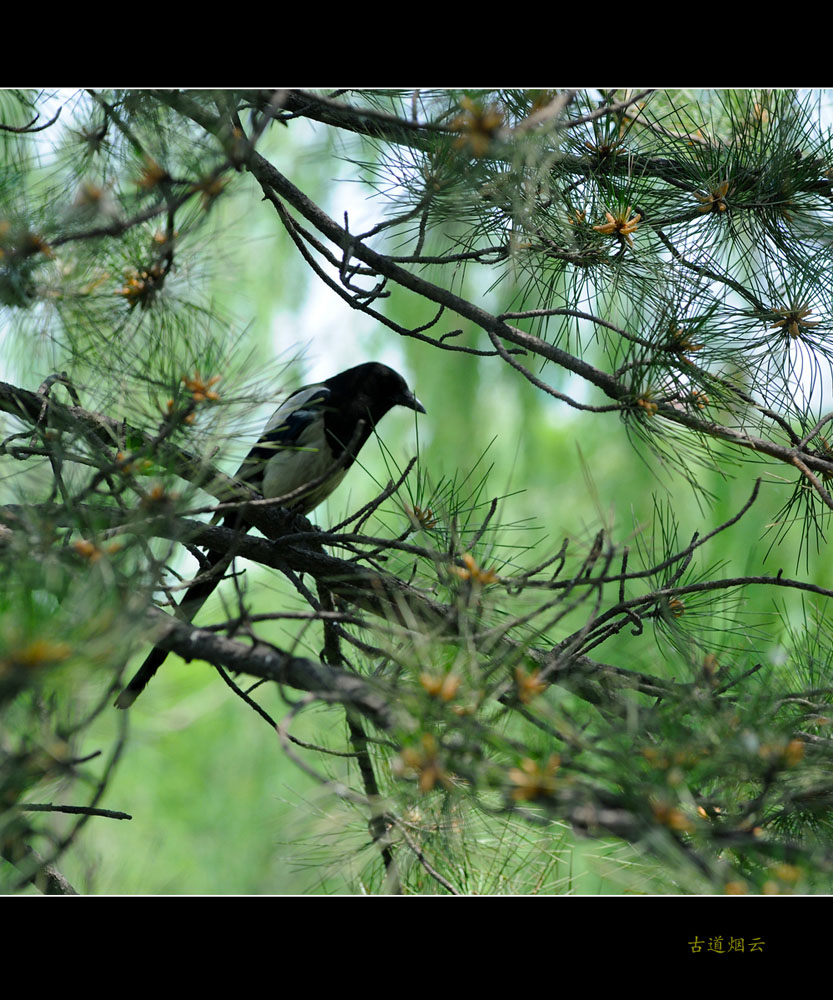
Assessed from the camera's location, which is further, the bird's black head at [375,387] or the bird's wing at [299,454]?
the bird's black head at [375,387]

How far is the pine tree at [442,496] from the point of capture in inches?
34.0

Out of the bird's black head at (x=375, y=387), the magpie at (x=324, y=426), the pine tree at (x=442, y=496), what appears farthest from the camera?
the bird's black head at (x=375, y=387)

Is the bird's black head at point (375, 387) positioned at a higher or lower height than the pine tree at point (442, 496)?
higher

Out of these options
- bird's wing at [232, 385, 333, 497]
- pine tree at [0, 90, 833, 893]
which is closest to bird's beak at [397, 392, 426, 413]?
bird's wing at [232, 385, 333, 497]

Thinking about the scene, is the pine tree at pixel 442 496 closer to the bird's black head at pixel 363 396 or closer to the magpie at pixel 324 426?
the magpie at pixel 324 426

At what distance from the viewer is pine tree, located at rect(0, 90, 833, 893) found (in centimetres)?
86

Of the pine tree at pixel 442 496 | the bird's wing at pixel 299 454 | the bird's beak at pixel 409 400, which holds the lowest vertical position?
the pine tree at pixel 442 496

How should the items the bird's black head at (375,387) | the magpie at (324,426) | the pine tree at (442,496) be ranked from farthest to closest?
the bird's black head at (375,387) < the magpie at (324,426) < the pine tree at (442,496)

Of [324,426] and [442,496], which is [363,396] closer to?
[324,426]

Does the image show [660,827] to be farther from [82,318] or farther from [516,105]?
[516,105]

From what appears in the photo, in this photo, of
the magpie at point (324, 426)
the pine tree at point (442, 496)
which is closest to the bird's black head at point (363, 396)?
the magpie at point (324, 426)

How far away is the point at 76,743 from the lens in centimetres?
86

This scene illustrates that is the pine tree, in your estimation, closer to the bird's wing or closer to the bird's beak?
the bird's wing

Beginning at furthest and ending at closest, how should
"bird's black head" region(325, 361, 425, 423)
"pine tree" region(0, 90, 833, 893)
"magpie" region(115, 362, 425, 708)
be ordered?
"bird's black head" region(325, 361, 425, 423) < "magpie" region(115, 362, 425, 708) < "pine tree" region(0, 90, 833, 893)
